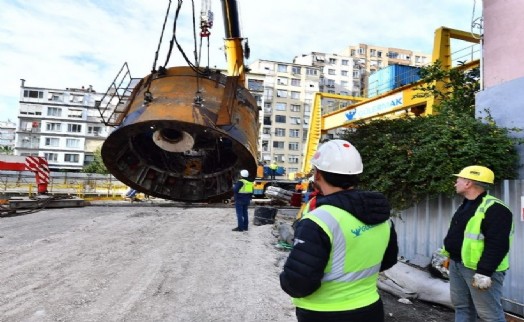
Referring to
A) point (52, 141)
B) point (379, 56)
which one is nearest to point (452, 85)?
point (52, 141)

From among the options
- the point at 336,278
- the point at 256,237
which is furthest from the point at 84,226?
the point at 336,278

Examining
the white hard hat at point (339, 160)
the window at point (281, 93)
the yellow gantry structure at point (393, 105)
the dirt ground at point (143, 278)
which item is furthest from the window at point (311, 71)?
the white hard hat at point (339, 160)

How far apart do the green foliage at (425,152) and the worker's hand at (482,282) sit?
8.90 feet

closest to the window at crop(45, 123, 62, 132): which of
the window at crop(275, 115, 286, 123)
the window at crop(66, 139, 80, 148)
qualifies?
the window at crop(66, 139, 80, 148)

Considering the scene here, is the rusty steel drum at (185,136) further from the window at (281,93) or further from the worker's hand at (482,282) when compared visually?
the window at (281,93)

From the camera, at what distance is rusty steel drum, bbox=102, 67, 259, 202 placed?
525 cm

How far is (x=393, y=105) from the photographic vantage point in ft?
45.4

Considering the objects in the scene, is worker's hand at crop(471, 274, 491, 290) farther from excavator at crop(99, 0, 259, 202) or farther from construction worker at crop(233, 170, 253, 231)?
construction worker at crop(233, 170, 253, 231)

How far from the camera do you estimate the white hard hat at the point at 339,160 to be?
200 centimetres

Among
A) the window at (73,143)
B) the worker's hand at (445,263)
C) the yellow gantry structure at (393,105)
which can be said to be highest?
the window at (73,143)

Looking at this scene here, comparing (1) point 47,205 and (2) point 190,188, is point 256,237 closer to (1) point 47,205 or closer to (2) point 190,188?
(2) point 190,188

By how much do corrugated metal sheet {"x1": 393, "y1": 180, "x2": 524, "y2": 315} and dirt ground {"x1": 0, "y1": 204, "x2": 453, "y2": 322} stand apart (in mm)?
832

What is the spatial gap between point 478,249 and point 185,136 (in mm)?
3742

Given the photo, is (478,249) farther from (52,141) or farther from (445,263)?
(52,141)
